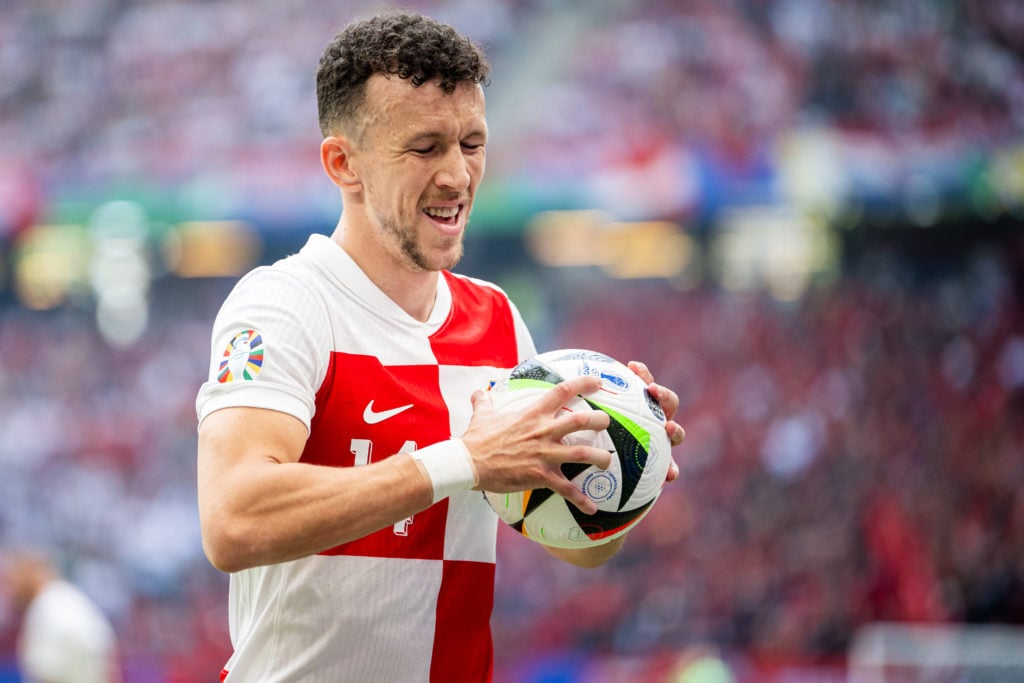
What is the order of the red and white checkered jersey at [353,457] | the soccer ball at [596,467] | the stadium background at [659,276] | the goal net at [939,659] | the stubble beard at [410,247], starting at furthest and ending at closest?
the stadium background at [659,276]
the goal net at [939,659]
the stubble beard at [410,247]
the soccer ball at [596,467]
the red and white checkered jersey at [353,457]

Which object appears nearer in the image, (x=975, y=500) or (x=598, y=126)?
(x=975, y=500)

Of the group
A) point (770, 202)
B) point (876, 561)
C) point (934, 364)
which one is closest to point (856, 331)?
point (934, 364)

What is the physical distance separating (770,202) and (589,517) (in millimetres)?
12044

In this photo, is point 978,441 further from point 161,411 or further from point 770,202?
point 161,411

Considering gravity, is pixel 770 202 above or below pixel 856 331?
above

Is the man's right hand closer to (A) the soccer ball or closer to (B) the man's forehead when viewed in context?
(A) the soccer ball

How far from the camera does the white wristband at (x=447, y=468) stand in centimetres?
212

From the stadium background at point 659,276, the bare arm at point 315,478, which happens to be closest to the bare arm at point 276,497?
the bare arm at point 315,478

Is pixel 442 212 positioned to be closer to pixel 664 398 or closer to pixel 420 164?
pixel 420 164

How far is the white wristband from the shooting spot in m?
2.12

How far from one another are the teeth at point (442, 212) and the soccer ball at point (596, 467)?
39 centimetres

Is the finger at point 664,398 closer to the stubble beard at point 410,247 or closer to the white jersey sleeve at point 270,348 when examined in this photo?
the stubble beard at point 410,247

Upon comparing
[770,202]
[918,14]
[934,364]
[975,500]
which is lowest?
[975,500]

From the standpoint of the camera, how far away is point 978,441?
13117 millimetres
